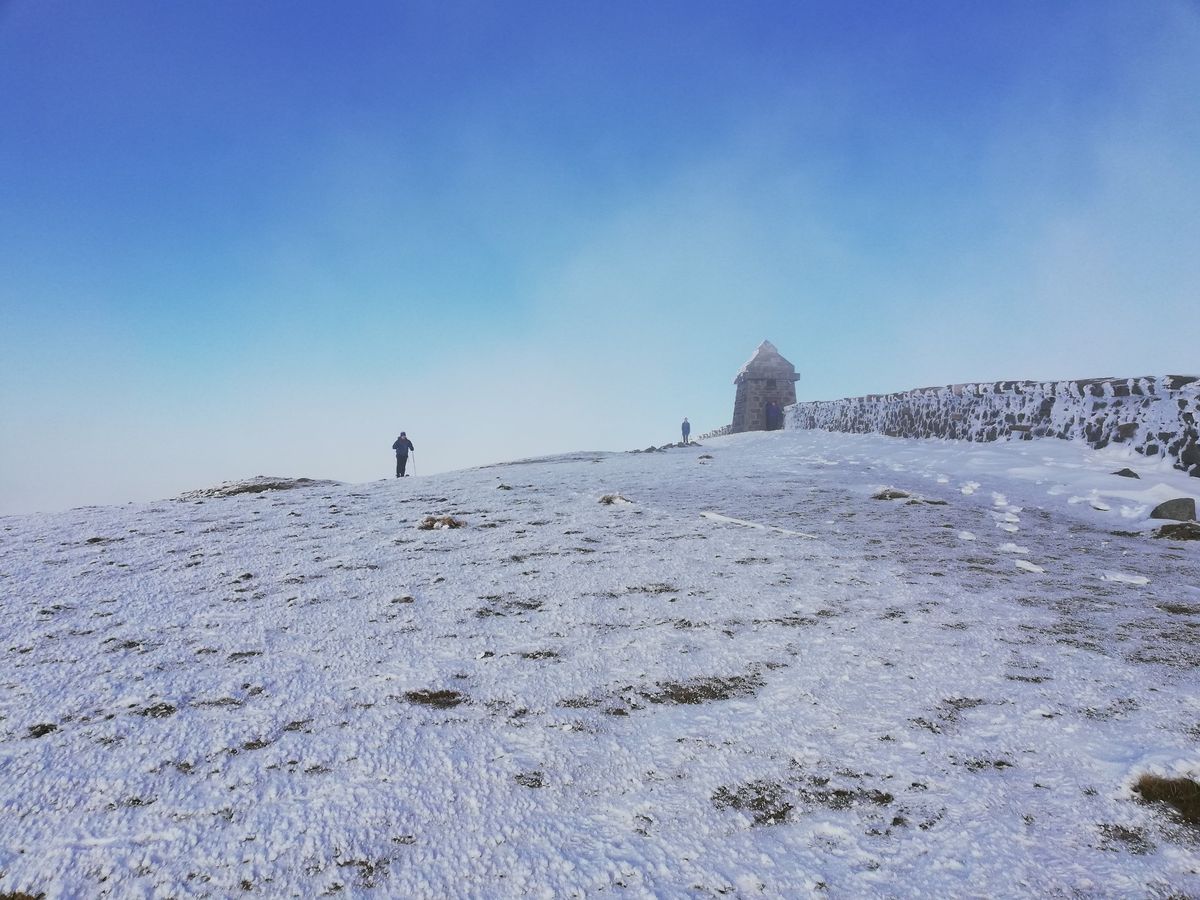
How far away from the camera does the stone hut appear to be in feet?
94.5

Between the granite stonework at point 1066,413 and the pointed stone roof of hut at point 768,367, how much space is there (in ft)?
45.6

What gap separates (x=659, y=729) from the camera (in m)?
1.78

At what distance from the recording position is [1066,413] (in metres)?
8.82

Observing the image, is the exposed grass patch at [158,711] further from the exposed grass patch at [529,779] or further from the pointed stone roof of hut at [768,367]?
the pointed stone roof of hut at [768,367]

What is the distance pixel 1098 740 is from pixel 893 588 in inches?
58.3

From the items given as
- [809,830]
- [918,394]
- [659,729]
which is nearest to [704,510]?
[659,729]

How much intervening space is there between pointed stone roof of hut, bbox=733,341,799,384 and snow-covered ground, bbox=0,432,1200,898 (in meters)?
25.6

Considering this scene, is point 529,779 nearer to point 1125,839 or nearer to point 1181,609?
point 1125,839

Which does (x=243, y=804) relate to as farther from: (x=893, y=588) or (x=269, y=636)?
(x=893, y=588)

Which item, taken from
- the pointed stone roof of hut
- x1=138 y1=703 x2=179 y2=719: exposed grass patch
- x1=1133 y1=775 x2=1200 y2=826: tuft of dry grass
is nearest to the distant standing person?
x1=138 y1=703 x2=179 y2=719: exposed grass patch

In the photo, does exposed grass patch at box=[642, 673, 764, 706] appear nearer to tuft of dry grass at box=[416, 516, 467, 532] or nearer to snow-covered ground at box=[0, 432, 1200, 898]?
snow-covered ground at box=[0, 432, 1200, 898]

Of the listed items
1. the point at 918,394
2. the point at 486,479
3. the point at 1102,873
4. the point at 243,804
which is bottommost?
the point at 1102,873

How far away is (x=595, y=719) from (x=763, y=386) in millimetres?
28499

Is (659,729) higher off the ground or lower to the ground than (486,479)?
lower
